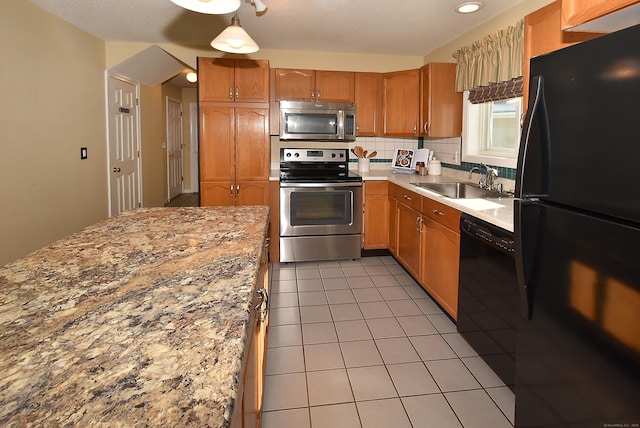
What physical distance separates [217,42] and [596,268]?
6.59 ft

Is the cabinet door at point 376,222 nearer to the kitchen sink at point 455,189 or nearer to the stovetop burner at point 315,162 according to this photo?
the stovetop burner at point 315,162

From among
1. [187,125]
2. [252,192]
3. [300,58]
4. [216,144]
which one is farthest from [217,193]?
[187,125]

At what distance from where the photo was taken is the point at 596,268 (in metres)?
1.16

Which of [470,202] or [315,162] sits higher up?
[315,162]

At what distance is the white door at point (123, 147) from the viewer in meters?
4.61

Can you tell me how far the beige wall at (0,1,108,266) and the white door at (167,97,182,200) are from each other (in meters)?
3.18

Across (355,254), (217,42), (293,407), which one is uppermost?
(217,42)

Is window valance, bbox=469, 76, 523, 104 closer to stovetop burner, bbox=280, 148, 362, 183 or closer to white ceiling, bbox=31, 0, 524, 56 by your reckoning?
white ceiling, bbox=31, 0, 524, 56

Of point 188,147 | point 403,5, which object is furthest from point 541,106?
point 188,147

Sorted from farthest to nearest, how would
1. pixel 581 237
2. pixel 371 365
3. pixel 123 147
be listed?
pixel 123 147
pixel 371 365
pixel 581 237

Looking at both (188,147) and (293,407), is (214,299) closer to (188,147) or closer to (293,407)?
(293,407)

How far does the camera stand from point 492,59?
320cm

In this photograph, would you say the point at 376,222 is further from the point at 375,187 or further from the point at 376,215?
the point at 375,187

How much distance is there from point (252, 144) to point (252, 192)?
48 centimetres
